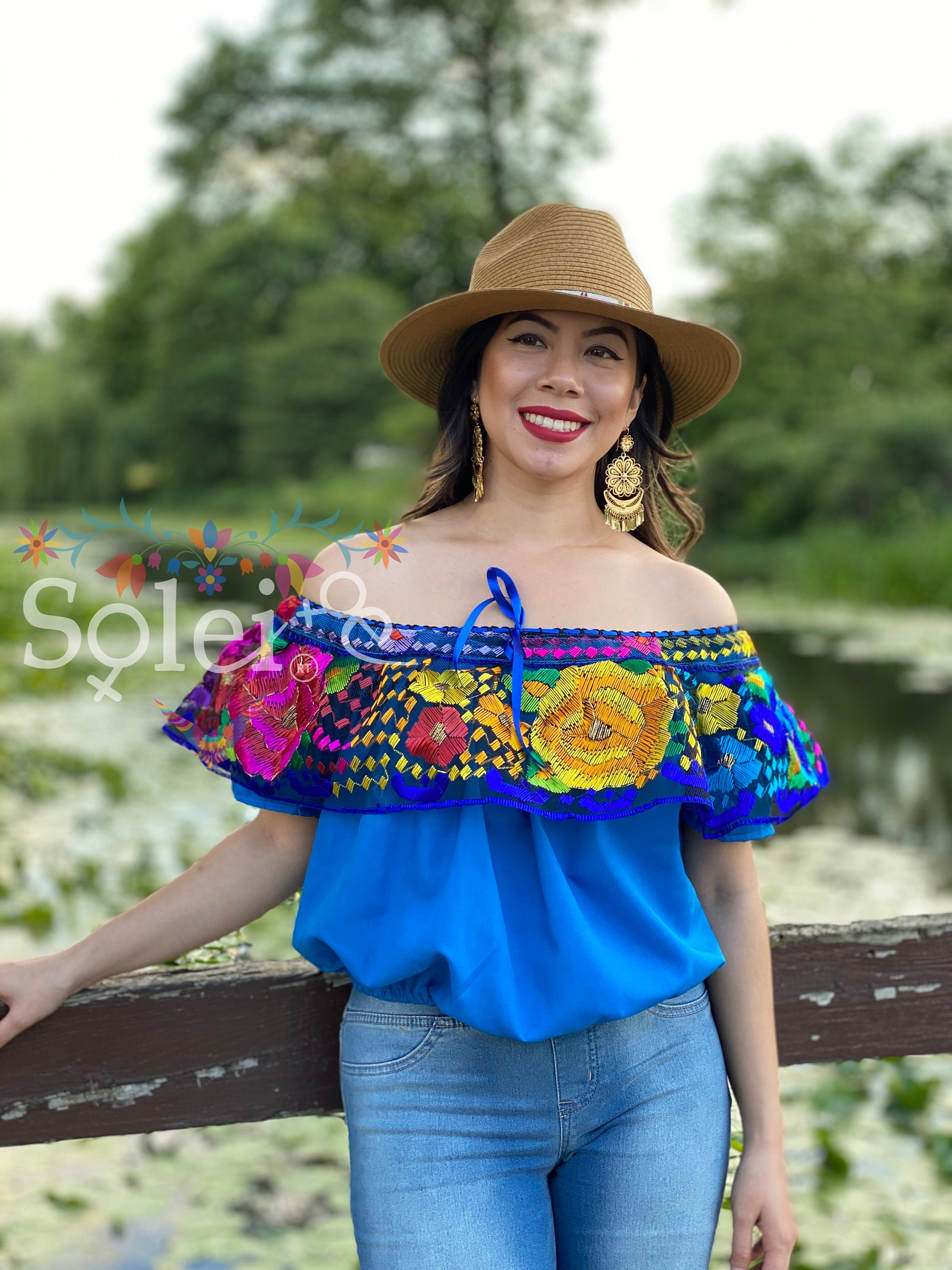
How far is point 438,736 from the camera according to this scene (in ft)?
4.08

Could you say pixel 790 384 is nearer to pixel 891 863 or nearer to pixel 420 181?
pixel 420 181

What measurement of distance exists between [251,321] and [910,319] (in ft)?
63.2

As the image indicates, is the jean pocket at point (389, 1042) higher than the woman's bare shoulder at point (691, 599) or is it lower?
lower

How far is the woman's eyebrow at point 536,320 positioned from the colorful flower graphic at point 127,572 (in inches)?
19.6

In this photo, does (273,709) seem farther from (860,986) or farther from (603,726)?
(860,986)

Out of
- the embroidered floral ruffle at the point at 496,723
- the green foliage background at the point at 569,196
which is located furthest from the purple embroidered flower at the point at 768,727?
the green foliage background at the point at 569,196

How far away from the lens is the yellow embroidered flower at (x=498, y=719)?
4.13ft

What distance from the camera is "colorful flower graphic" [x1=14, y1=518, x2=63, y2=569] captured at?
Result: 1254 mm

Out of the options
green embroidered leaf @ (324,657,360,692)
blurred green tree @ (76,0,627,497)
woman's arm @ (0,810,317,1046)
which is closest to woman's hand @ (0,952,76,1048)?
woman's arm @ (0,810,317,1046)

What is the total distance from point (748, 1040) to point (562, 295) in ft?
2.73

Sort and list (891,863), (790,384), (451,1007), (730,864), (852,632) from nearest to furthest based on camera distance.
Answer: (451,1007)
(730,864)
(891,863)
(852,632)
(790,384)

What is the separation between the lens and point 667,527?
1.75m

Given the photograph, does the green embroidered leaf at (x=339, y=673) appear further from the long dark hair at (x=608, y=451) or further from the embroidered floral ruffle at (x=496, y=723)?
the long dark hair at (x=608, y=451)

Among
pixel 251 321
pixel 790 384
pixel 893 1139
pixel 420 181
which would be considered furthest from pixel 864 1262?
pixel 251 321
